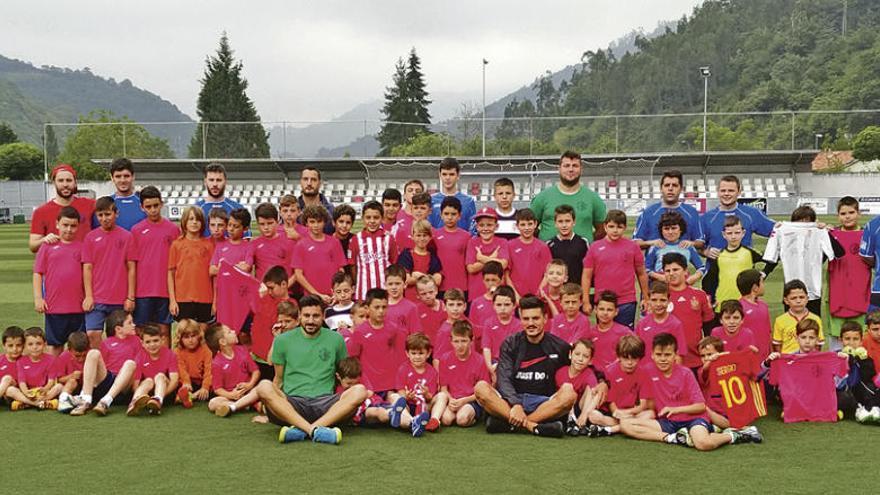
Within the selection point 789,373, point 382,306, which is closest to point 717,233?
point 789,373

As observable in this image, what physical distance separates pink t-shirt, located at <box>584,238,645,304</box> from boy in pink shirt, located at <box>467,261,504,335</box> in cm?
78

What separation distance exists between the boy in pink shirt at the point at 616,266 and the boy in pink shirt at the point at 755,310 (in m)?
0.80

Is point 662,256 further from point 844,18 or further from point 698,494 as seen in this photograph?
point 844,18

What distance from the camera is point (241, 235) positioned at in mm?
7258

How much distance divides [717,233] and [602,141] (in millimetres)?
32974

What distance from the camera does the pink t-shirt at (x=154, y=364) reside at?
6574 millimetres

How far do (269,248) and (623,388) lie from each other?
3399 millimetres

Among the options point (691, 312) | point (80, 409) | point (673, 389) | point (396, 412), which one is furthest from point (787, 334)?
point (80, 409)

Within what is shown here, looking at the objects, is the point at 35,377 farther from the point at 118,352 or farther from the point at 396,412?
the point at 396,412

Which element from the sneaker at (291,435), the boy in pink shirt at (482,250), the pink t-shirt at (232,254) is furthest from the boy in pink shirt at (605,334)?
the pink t-shirt at (232,254)

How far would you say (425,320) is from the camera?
6.93 m

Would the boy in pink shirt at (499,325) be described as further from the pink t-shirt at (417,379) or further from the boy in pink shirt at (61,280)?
the boy in pink shirt at (61,280)

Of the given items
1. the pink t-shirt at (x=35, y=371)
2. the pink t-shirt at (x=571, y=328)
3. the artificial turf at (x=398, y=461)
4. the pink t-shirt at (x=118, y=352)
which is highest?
the pink t-shirt at (x=571, y=328)

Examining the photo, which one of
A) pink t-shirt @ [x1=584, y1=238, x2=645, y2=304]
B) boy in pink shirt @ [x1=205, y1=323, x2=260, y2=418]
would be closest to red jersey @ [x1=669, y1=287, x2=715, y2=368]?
pink t-shirt @ [x1=584, y1=238, x2=645, y2=304]
